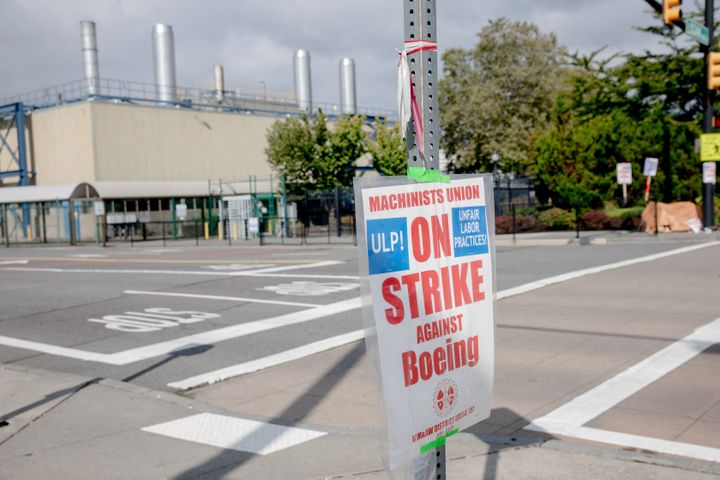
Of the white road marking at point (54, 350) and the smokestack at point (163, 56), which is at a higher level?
the smokestack at point (163, 56)

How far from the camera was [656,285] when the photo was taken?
43.5ft

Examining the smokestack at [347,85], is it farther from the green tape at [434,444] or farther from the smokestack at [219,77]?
the green tape at [434,444]

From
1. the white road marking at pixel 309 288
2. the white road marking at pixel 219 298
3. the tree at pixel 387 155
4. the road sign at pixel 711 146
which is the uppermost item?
the tree at pixel 387 155

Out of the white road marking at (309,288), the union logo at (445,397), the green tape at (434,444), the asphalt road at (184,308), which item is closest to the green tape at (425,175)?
the union logo at (445,397)

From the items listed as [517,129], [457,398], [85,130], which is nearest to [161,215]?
[85,130]

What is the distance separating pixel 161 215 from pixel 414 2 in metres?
44.3

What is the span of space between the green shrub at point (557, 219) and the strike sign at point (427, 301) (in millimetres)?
29860

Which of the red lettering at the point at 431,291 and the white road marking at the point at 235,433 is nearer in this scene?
the red lettering at the point at 431,291

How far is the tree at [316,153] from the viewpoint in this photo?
Result: 143 feet

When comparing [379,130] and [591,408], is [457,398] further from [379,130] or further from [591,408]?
[379,130]

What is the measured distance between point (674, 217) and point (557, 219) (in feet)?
22.0

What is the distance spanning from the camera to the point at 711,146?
23.7 m

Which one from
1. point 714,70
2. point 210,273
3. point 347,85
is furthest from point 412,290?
point 347,85

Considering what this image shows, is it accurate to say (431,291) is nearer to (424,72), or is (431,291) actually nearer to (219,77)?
(424,72)
